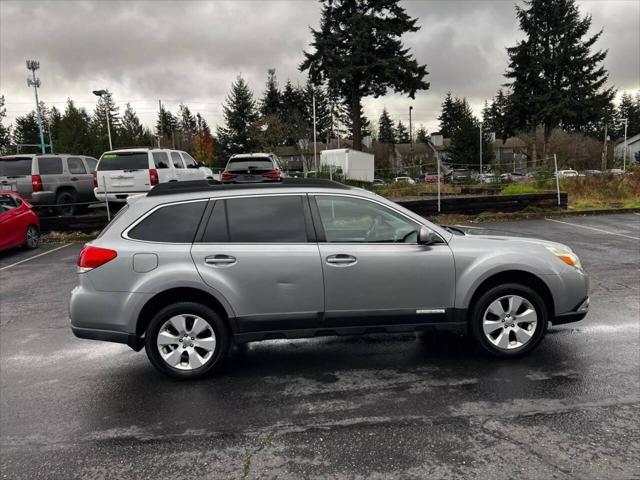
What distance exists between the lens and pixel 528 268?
4.43m

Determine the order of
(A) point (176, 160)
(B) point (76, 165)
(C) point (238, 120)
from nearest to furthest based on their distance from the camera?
(A) point (176, 160) → (B) point (76, 165) → (C) point (238, 120)

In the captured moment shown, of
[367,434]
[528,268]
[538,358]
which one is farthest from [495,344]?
[367,434]

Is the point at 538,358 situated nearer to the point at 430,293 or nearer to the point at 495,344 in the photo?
the point at 495,344

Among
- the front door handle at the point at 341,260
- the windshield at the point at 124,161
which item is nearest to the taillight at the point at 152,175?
the windshield at the point at 124,161

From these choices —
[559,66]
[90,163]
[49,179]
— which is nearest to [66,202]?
[49,179]

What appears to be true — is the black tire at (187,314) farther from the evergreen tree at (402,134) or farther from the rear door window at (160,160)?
the evergreen tree at (402,134)

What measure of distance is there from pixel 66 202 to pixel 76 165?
1.29m

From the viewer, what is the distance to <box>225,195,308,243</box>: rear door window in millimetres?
4293

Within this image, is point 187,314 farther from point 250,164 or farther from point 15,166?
point 15,166

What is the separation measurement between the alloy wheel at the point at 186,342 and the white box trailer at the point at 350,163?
76.6ft

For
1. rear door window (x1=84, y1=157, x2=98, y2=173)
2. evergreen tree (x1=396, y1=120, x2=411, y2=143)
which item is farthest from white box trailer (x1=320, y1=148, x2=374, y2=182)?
evergreen tree (x1=396, y1=120, x2=411, y2=143)

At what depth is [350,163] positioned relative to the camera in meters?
29.2

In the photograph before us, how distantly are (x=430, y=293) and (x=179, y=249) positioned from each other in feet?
7.35

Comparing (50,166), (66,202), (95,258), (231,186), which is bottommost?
(95,258)
